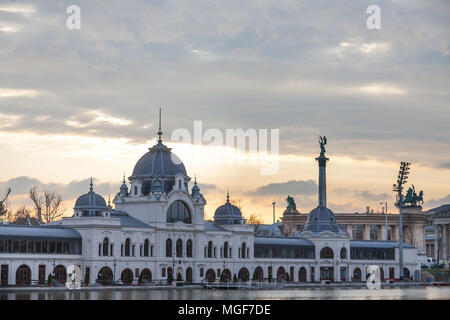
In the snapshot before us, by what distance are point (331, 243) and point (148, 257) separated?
1716 inches

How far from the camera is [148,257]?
143375 millimetres

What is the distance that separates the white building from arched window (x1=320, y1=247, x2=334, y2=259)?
35 mm

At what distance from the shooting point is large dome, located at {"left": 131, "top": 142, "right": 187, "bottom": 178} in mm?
151000

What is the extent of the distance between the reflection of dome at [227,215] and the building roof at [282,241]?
592 centimetres

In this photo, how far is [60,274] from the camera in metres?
133

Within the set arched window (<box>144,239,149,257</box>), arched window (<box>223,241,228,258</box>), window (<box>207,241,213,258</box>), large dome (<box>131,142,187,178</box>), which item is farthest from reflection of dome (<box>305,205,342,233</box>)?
arched window (<box>144,239,149,257</box>)

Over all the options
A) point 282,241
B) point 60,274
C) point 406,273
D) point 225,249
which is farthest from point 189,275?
point 406,273

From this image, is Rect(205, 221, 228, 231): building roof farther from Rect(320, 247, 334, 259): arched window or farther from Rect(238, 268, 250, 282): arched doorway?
Rect(320, 247, 334, 259): arched window

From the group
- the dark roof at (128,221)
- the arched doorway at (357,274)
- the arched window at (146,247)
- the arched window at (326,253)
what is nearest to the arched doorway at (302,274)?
the arched window at (326,253)

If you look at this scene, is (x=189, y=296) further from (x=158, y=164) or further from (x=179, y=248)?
(x=158, y=164)

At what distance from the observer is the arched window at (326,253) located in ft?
575

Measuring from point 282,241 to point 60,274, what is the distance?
4884 centimetres
